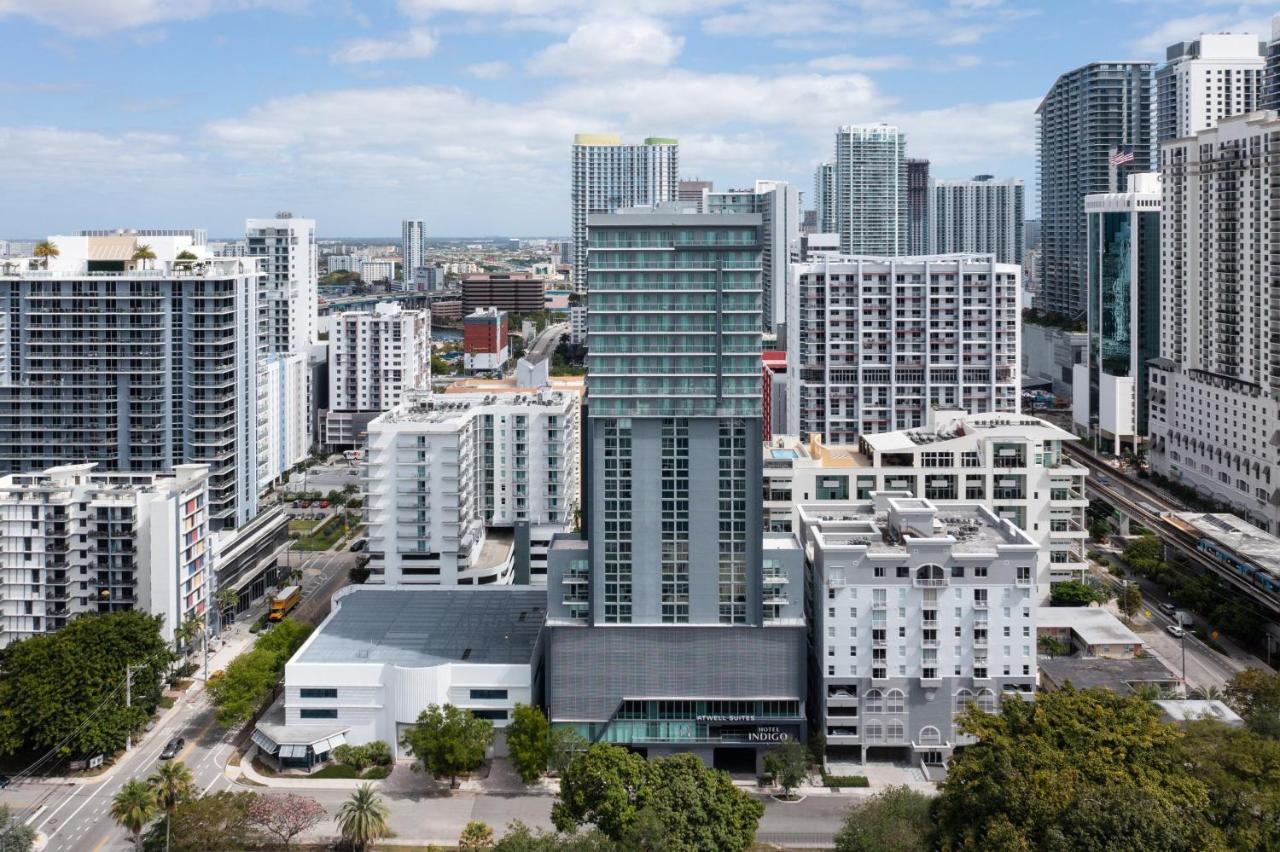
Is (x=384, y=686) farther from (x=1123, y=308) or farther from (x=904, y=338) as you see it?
(x=1123, y=308)

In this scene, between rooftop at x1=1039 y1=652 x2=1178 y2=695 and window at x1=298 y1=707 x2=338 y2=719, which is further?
rooftop at x1=1039 y1=652 x2=1178 y2=695

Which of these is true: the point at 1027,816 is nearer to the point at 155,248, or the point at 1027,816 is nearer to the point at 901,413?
the point at 901,413

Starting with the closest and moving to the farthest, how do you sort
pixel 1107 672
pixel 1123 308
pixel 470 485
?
pixel 1107 672, pixel 470 485, pixel 1123 308

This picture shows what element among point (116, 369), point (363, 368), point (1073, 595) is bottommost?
point (1073, 595)

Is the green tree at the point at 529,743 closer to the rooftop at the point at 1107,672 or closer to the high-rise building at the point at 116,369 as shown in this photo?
the rooftop at the point at 1107,672

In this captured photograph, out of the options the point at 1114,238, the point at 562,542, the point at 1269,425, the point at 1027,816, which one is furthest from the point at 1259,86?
the point at 1027,816

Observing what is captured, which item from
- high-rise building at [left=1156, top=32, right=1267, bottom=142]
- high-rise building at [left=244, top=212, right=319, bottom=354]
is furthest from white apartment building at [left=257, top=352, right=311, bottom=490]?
high-rise building at [left=1156, top=32, right=1267, bottom=142]

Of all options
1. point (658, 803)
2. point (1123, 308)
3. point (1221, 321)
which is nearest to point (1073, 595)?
point (1221, 321)

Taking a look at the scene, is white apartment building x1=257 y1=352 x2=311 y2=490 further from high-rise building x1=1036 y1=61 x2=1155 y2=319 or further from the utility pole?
high-rise building x1=1036 y1=61 x2=1155 y2=319

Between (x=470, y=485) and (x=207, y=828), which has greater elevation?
(x=470, y=485)
